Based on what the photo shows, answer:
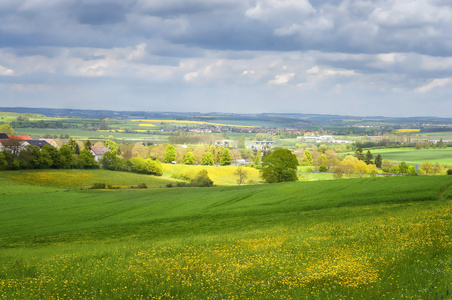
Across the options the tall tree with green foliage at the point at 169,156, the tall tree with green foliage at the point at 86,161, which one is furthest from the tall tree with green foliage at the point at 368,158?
the tall tree with green foliage at the point at 86,161

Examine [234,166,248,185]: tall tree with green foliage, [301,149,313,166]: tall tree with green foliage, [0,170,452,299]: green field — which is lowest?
[234,166,248,185]: tall tree with green foliage

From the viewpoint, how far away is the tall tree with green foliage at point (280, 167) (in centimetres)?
8075

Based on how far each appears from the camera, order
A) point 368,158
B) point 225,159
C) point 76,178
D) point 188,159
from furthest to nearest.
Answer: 1. point 225,159
2. point 188,159
3. point 368,158
4. point 76,178

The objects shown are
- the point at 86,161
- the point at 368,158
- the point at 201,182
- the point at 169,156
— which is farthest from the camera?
the point at 169,156

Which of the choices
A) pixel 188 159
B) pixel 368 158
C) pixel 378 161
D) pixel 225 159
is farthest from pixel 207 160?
pixel 378 161

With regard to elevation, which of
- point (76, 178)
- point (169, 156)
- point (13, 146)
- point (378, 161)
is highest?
point (13, 146)

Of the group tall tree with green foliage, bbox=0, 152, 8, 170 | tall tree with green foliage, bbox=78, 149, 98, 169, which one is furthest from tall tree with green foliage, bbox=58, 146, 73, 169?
tall tree with green foliage, bbox=0, 152, 8, 170

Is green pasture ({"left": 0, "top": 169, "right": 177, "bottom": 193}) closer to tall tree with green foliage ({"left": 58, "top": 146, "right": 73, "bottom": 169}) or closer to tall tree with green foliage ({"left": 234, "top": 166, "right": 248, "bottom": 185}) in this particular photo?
tall tree with green foliage ({"left": 58, "top": 146, "right": 73, "bottom": 169})

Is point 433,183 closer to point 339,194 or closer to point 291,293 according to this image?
point 339,194

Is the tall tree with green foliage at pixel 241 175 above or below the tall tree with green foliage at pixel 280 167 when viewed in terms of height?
below

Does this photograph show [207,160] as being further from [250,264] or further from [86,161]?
[250,264]

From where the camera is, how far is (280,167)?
80.4m

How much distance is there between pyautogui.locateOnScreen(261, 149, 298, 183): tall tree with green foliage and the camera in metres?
80.8

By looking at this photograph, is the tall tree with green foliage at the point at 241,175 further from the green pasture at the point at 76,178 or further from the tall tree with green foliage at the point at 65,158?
the tall tree with green foliage at the point at 65,158
